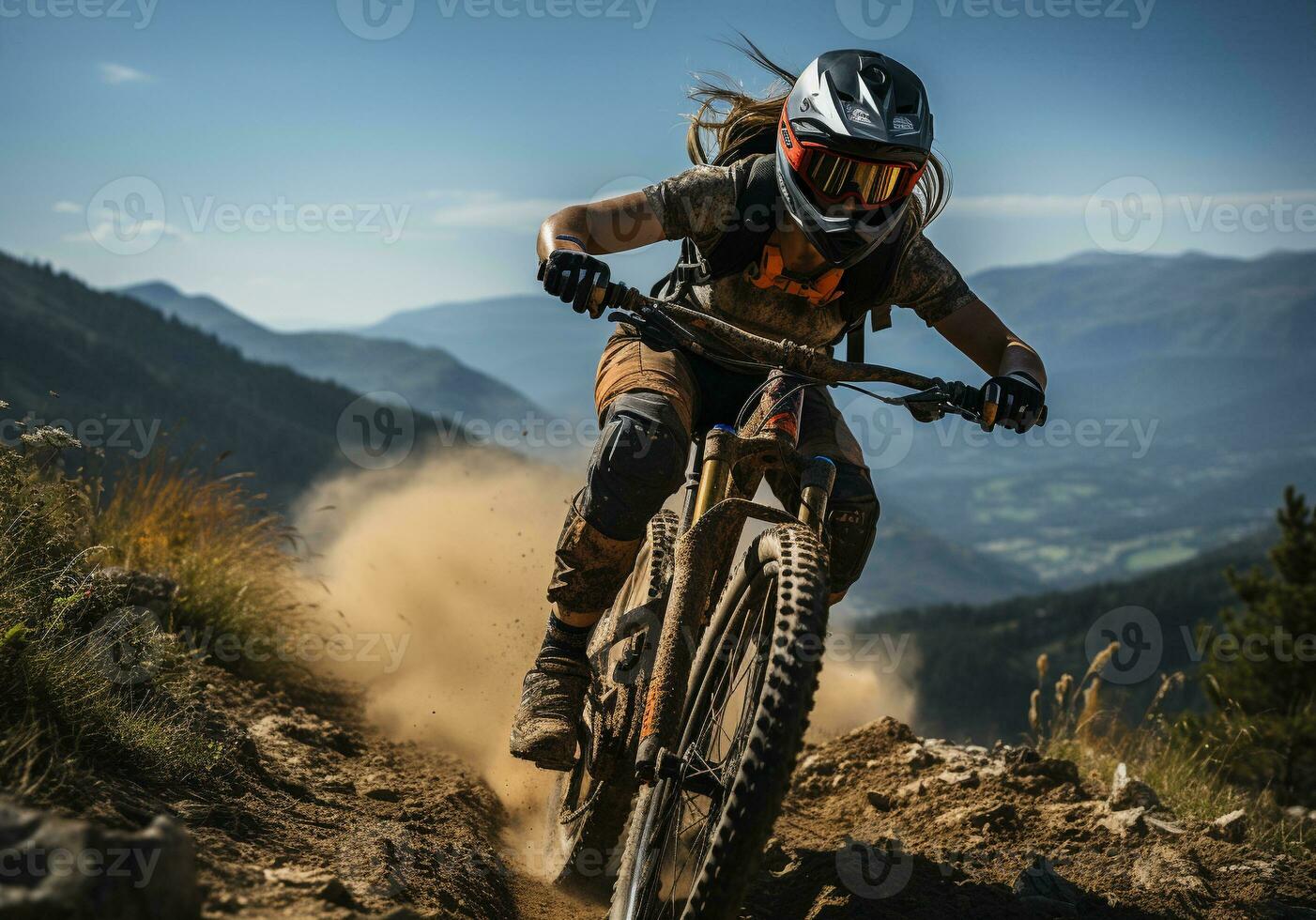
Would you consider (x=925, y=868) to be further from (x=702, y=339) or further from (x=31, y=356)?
(x=31, y=356)

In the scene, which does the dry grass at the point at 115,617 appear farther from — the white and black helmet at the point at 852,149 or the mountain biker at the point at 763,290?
the white and black helmet at the point at 852,149

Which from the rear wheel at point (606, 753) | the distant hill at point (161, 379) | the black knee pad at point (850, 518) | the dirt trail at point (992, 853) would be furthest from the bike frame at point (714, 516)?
the distant hill at point (161, 379)

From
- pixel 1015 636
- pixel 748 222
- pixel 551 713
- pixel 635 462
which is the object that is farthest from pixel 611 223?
pixel 1015 636

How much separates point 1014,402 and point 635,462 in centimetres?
144

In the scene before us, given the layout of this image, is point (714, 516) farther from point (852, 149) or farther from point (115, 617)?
point (115, 617)

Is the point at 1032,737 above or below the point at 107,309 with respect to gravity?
below

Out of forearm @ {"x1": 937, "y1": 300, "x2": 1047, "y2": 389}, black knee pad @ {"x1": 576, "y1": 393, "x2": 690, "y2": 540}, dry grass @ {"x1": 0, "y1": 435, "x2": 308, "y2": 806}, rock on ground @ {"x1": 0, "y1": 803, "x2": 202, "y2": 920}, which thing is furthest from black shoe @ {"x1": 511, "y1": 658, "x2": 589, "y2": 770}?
forearm @ {"x1": 937, "y1": 300, "x2": 1047, "y2": 389}

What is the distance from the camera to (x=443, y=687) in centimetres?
823

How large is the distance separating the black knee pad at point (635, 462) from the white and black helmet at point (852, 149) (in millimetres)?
977

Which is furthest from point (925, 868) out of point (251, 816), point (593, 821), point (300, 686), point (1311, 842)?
point (300, 686)

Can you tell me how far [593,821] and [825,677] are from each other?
619 cm

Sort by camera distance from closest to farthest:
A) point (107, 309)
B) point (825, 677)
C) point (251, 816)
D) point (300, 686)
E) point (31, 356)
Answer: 1. point (251, 816)
2. point (300, 686)
3. point (825, 677)
4. point (31, 356)
5. point (107, 309)

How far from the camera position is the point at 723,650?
146 inches

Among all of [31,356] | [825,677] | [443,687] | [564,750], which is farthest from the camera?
[31,356]
